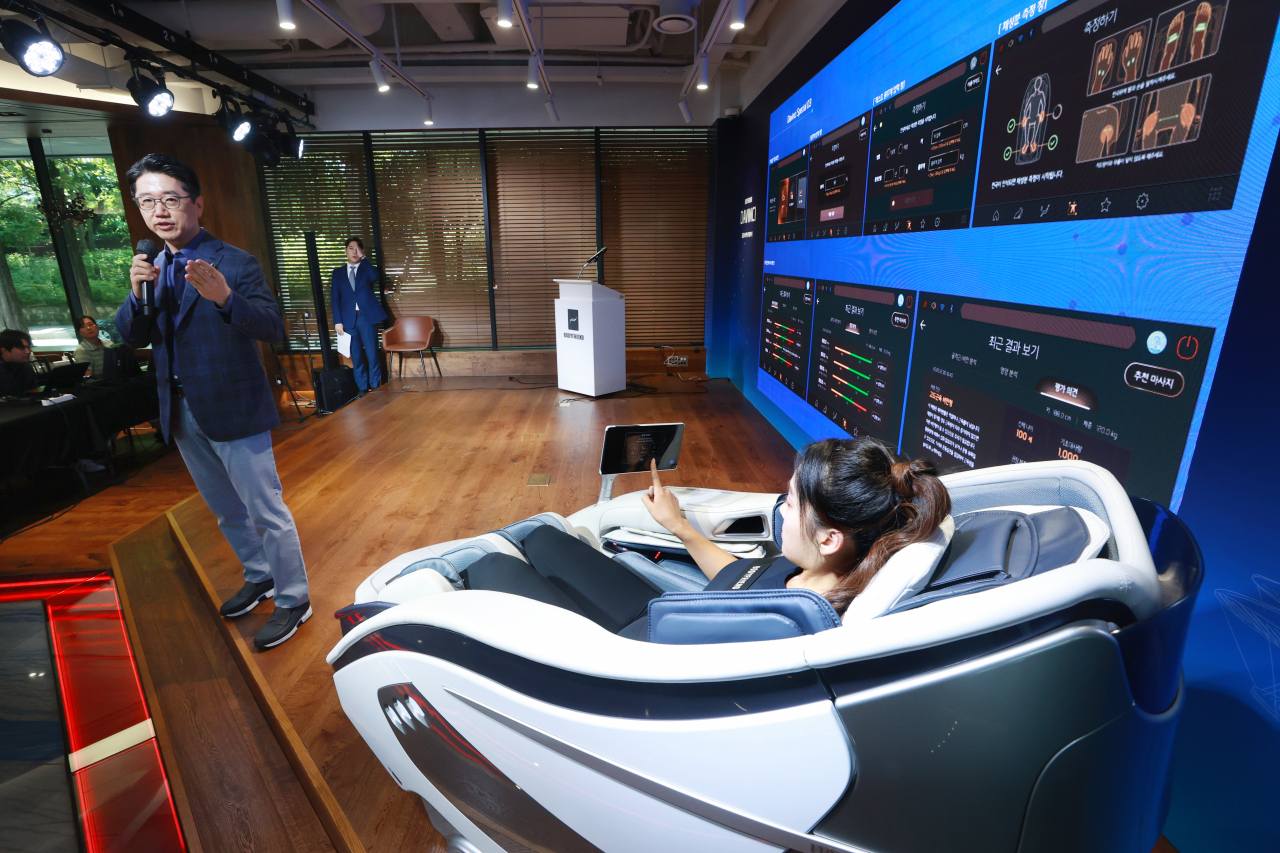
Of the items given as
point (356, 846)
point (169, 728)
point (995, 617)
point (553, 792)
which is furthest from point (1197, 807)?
point (169, 728)

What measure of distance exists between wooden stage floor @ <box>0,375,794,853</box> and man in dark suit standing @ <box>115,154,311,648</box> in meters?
0.34

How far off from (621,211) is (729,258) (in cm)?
156

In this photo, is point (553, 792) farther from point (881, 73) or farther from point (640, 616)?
point (881, 73)

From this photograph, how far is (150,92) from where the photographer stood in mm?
4367

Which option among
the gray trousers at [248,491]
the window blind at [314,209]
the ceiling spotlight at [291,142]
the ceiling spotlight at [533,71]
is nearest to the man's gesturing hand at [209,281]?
the gray trousers at [248,491]

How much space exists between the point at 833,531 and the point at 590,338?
4.54m

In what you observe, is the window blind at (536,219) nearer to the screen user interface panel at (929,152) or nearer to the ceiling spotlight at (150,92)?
the ceiling spotlight at (150,92)

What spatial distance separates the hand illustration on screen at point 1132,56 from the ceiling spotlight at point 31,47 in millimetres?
5362

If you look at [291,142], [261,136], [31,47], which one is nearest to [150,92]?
Result: [31,47]

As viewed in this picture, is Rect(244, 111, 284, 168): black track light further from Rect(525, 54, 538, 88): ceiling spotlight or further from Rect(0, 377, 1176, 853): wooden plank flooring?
Rect(525, 54, 538, 88): ceiling spotlight

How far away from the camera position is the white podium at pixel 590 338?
532 centimetres

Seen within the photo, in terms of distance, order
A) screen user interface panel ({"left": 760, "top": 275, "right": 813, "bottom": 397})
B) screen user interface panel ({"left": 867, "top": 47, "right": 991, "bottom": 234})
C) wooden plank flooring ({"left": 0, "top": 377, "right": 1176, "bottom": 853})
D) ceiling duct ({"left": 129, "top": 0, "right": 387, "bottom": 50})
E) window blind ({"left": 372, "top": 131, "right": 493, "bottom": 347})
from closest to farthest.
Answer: wooden plank flooring ({"left": 0, "top": 377, "right": 1176, "bottom": 853}) → screen user interface panel ({"left": 867, "top": 47, "right": 991, "bottom": 234}) → screen user interface panel ({"left": 760, "top": 275, "right": 813, "bottom": 397}) → ceiling duct ({"left": 129, "top": 0, "right": 387, "bottom": 50}) → window blind ({"left": 372, "top": 131, "right": 493, "bottom": 347})

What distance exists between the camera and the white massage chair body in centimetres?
66

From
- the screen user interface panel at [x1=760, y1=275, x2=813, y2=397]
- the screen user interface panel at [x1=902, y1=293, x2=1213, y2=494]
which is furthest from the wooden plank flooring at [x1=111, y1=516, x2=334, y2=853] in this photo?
the screen user interface panel at [x1=760, y1=275, x2=813, y2=397]
